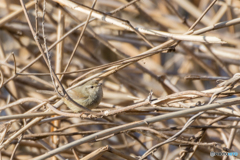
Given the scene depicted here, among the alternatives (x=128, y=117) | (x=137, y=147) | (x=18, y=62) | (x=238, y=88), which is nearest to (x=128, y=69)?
(x=128, y=117)

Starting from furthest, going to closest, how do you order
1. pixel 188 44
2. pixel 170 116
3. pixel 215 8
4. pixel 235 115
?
pixel 215 8 → pixel 188 44 → pixel 235 115 → pixel 170 116

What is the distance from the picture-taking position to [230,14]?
10.7 feet

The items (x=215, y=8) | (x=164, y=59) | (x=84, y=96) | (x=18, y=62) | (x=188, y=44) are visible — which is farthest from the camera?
(x=164, y=59)

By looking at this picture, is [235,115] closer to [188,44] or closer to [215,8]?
[188,44]

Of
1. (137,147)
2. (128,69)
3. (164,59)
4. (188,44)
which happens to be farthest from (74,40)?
(164,59)

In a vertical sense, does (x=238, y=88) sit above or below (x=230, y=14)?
below

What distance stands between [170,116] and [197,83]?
271cm

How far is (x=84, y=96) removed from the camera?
2.64m

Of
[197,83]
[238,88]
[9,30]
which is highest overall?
[9,30]

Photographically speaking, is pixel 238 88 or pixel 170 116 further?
pixel 238 88

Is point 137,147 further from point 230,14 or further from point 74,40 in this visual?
point 230,14

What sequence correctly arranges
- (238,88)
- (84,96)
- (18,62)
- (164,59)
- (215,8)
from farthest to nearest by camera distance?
(164,59) → (215,8) → (18,62) → (84,96) → (238,88)

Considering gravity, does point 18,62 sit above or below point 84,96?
above

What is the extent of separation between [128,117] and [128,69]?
2.14ft
